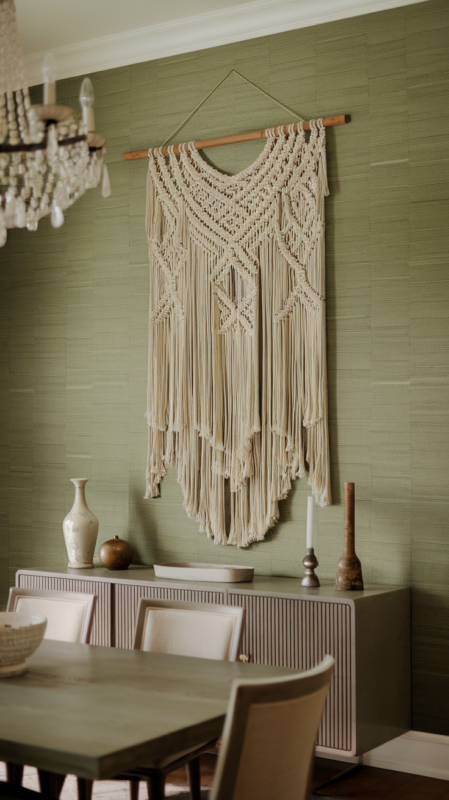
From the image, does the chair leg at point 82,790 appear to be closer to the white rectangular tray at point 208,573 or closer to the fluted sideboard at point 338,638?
the fluted sideboard at point 338,638

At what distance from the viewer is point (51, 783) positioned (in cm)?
234

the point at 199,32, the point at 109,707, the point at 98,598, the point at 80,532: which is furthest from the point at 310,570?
the point at 199,32

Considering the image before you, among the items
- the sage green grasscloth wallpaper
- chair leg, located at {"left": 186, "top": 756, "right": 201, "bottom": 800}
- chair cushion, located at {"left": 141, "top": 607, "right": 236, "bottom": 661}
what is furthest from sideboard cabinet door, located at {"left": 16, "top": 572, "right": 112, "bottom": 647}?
chair leg, located at {"left": 186, "top": 756, "right": 201, "bottom": 800}

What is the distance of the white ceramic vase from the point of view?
3.87 metres

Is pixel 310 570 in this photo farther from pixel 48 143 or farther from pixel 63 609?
pixel 48 143

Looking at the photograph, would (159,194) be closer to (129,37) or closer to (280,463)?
(129,37)

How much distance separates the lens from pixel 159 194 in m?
3.97

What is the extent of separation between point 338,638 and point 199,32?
266 cm

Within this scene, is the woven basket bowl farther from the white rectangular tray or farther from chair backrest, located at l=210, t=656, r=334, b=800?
the white rectangular tray

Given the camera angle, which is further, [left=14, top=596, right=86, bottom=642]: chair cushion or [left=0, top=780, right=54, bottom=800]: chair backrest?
[left=14, top=596, right=86, bottom=642]: chair cushion

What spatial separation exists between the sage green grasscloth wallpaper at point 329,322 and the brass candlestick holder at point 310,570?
224mm

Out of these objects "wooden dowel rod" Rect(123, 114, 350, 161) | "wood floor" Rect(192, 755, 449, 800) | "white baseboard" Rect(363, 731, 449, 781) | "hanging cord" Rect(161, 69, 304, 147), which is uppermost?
"hanging cord" Rect(161, 69, 304, 147)

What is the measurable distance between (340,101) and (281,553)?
1880 mm

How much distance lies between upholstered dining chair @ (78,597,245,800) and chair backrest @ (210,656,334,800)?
0.72 metres
